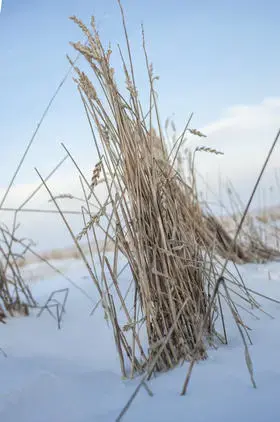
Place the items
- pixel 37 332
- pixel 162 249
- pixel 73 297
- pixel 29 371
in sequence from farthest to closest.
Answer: pixel 73 297, pixel 37 332, pixel 29 371, pixel 162 249

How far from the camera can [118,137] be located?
91 centimetres

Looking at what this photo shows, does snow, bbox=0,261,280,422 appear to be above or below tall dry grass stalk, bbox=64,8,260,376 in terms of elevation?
below

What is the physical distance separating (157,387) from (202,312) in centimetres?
23

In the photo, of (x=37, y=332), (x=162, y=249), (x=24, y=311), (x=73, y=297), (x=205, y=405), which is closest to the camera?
(x=205, y=405)

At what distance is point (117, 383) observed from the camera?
96 centimetres

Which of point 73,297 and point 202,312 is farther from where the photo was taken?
point 73,297

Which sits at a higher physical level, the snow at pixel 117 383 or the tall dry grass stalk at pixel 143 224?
the tall dry grass stalk at pixel 143 224

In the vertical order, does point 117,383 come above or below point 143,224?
below

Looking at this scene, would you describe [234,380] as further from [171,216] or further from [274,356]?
[171,216]

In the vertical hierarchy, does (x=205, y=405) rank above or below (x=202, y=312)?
below

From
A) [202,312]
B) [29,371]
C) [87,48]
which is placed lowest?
[29,371]

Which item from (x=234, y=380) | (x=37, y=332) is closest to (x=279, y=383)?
(x=234, y=380)

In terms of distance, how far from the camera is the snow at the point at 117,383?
0.77m

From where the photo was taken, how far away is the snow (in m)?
0.77
